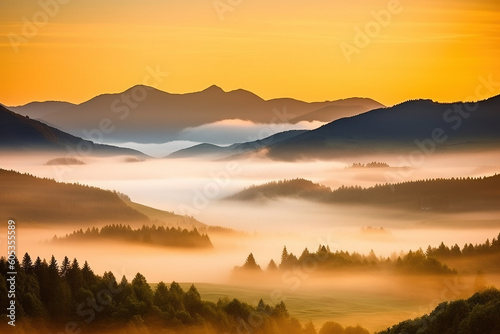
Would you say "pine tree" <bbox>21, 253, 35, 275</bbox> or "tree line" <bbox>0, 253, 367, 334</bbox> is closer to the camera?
"tree line" <bbox>0, 253, 367, 334</bbox>

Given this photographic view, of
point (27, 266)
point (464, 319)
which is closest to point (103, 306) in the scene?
point (27, 266)

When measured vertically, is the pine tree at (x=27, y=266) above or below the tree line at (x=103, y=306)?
above

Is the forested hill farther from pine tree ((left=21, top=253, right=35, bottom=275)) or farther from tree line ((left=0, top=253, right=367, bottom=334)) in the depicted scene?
pine tree ((left=21, top=253, right=35, bottom=275))

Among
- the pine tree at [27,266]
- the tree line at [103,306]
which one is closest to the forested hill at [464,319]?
the tree line at [103,306]

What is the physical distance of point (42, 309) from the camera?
79.0 m

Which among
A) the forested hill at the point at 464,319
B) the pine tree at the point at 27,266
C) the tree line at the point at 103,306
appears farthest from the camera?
the pine tree at the point at 27,266

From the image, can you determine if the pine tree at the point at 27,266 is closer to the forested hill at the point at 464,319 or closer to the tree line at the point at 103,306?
the tree line at the point at 103,306

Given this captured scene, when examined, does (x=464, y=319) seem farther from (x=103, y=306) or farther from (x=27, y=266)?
(x=27, y=266)

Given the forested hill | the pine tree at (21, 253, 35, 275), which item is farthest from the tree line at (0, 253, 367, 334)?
the forested hill

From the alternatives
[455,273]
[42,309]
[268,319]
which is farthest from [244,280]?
[42,309]

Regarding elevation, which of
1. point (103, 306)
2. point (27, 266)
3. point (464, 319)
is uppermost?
point (27, 266)

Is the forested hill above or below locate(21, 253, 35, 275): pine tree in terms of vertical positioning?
below

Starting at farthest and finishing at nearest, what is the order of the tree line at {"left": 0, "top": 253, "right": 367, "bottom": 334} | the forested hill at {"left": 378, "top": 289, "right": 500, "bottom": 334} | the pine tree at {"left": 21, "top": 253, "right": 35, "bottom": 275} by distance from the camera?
the pine tree at {"left": 21, "top": 253, "right": 35, "bottom": 275}
the tree line at {"left": 0, "top": 253, "right": 367, "bottom": 334}
the forested hill at {"left": 378, "top": 289, "right": 500, "bottom": 334}

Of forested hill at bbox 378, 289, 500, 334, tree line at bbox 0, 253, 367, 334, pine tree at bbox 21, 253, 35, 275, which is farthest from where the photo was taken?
pine tree at bbox 21, 253, 35, 275
